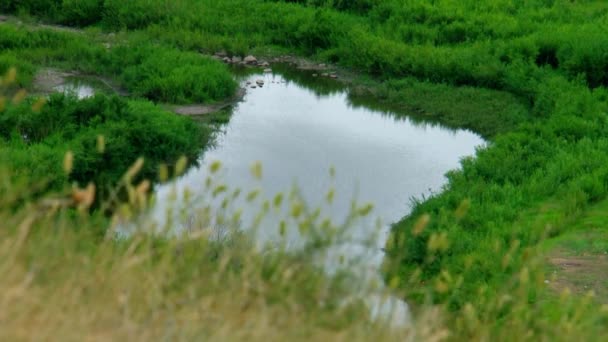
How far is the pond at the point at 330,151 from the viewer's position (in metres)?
12.9

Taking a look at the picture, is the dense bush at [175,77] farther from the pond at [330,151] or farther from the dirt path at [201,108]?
the pond at [330,151]

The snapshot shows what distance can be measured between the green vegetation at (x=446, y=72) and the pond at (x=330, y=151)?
61 cm

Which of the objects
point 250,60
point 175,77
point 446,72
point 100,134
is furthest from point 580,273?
point 250,60

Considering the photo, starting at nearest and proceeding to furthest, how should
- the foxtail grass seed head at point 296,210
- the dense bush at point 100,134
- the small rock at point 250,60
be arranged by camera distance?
the foxtail grass seed head at point 296,210
the dense bush at point 100,134
the small rock at point 250,60

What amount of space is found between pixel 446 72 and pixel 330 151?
15.4ft

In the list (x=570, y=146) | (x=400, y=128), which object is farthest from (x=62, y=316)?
(x=400, y=128)

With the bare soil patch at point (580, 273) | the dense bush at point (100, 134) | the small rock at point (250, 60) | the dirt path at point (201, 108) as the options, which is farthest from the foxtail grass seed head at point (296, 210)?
the small rock at point (250, 60)

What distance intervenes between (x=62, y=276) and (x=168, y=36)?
17.2 m

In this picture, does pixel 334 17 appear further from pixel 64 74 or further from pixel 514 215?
pixel 514 215

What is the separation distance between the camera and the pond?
42.2 feet

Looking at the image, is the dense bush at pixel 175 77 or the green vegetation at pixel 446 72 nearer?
the green vegetation at pixel 446 72

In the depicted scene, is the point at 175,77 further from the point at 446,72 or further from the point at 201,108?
the point at 446,72

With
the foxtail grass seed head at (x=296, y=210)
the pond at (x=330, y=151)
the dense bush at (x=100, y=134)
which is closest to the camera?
the foxtail grass seed head at (x=296, y=210)

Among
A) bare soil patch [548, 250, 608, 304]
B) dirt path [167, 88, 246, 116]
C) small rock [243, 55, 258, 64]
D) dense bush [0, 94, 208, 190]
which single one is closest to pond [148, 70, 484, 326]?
dirt path [167, 88, 246, 116]
